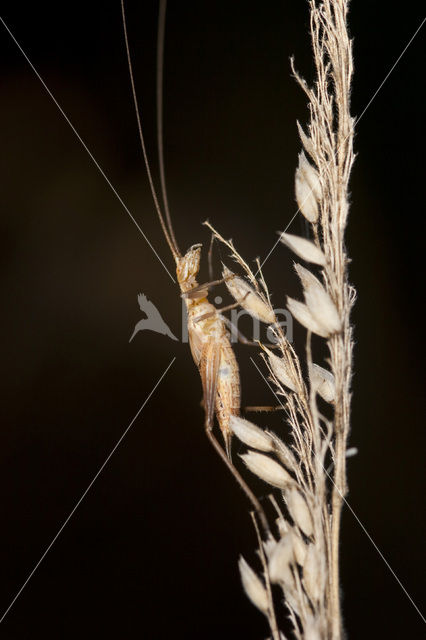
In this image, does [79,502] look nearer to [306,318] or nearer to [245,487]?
[245,487]

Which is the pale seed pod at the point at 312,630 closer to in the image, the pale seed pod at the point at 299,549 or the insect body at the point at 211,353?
the pale seed pod at the point at 299,549

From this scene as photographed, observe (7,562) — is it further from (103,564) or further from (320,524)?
(320,524)

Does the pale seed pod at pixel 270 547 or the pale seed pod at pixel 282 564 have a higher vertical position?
the pale seed pod at pixel 270 547

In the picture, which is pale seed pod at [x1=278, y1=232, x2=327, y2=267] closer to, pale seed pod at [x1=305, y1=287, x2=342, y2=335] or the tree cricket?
pale seed pod at [x1=305, y1=287, x2=342, y2=335]

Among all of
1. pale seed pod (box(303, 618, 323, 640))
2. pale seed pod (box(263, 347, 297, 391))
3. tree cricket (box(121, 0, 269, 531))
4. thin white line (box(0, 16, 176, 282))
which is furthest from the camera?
thin white line (box(0, 16, 176, 282))

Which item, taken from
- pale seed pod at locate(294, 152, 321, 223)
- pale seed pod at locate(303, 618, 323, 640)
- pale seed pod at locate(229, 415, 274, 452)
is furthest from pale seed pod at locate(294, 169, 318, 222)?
pale seed pod at locate(303, 618, 323, 640)

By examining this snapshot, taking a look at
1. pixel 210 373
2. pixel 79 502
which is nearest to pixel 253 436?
pixel 210 373

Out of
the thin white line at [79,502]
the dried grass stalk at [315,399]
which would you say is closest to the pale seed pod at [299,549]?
the dried grass stalk at [315,399]
